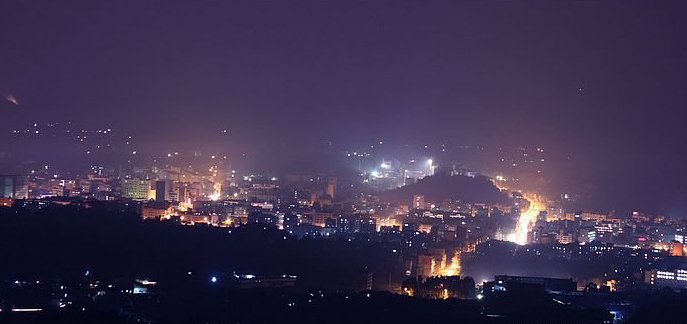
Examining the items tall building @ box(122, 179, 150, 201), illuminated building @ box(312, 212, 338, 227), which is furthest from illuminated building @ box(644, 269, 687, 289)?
tall building @ box(122, 179, 150, 201)

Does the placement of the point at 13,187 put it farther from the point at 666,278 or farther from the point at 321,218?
the point at 666,278

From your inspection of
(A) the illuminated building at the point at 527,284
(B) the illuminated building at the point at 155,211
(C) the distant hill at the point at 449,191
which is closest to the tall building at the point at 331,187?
(C) the distant hill at the point at 449,191

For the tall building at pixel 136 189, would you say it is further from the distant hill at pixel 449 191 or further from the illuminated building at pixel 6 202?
the distant hill at pixel 449 191

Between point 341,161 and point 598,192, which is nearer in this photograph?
point 598,192

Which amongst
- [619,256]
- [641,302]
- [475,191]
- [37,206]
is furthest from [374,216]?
[641,302]

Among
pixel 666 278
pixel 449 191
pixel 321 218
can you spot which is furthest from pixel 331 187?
pixel 666 278

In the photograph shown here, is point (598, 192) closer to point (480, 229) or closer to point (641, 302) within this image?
point (480, 229)
